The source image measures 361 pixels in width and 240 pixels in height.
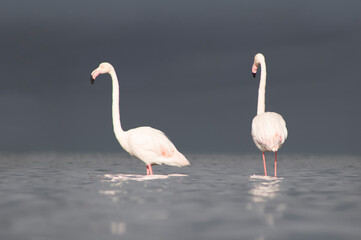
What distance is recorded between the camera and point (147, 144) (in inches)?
551

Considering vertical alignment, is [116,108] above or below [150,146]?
above

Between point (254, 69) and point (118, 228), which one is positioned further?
point (254, 69)

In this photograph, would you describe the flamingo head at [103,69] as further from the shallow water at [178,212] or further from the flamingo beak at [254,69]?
the flamingo beak at [254,69]

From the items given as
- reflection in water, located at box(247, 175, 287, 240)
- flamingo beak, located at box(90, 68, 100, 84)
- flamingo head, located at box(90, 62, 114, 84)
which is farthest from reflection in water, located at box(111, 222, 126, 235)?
flamingo head, located at box(90, 62, 114, 84)

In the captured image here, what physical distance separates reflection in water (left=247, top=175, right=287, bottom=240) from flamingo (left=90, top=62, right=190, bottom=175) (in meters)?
3.40

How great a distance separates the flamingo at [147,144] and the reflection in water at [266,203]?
340cm

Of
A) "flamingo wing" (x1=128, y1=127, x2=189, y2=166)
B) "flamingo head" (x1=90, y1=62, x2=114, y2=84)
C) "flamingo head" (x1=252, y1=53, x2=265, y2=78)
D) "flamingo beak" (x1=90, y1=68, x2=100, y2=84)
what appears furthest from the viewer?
"flamingo head" (x1=252, y1=53, x2=265, y2=78)

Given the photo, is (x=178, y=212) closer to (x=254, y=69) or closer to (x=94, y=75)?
(x=94, y=75)

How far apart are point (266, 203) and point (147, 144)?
6268mm

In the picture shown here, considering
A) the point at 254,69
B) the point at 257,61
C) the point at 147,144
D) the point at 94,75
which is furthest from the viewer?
the point at 254,69

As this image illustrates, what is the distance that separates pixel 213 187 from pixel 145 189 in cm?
179

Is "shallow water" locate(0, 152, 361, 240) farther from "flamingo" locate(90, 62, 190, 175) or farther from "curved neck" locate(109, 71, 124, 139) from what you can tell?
"curved neck" locate(109, 71, 124, 139)

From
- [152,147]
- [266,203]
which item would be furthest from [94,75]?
[266,203]

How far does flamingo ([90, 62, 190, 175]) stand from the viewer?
551 inches
